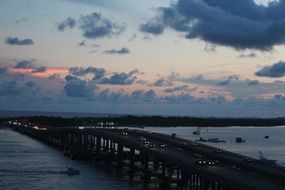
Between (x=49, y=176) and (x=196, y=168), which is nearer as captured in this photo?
(x=196, y=168)

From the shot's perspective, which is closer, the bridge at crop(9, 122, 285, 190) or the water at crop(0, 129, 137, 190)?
the bridge at crop(9, 122, 285, 190)

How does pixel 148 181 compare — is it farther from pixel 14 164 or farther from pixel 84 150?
pixel 84 150

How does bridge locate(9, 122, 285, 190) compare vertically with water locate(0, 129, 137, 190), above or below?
above

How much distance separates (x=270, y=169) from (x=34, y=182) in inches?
1463

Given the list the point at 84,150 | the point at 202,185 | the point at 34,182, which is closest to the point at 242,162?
the point at 202,185

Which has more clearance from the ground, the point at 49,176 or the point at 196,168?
the point at 196,168

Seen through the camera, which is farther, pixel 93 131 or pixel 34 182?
pixel 93 131

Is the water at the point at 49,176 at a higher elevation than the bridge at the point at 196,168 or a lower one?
lower

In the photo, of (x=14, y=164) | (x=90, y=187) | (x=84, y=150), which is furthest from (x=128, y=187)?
(x=84, y=150)

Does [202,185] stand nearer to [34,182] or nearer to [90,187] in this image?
[90,187]

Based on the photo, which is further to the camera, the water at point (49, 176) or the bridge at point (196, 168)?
the water at point (49, 176)

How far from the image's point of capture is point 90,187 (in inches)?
3546

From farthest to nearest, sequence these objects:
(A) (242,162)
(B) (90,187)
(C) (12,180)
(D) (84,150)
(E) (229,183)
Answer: (D) (84,150)
(C) (12,180)
(B) (90,187)
(A) (242,162)
(E) (229,183)

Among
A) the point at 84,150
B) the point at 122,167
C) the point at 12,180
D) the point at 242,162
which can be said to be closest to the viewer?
the point at 242,162
